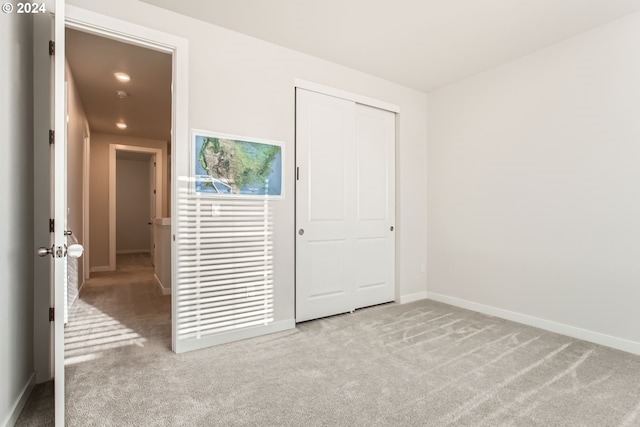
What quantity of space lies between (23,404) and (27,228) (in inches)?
40.7

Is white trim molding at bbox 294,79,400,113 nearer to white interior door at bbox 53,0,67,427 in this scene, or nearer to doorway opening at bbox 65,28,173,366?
doorway opening at bbox 65,28,173,366

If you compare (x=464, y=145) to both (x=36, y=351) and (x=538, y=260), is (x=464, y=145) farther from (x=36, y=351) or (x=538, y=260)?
(x=36, y=351)

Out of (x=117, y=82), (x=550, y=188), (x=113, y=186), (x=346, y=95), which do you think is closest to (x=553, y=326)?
(x=550, y=188)

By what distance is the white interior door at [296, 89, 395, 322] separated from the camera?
3289mm

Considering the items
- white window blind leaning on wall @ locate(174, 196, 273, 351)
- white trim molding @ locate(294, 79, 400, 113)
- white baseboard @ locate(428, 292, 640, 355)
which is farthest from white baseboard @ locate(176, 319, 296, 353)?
white trim molding @ locate(294, 79, 400, 113)

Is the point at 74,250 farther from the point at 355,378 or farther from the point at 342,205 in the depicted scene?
the point at 342,205

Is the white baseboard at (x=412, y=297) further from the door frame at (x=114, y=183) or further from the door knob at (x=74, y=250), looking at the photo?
the door frame at (x=114, y=183)

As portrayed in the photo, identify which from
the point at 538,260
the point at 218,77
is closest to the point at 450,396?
the point at 538,260

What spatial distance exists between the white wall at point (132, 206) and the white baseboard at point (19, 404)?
295 inches

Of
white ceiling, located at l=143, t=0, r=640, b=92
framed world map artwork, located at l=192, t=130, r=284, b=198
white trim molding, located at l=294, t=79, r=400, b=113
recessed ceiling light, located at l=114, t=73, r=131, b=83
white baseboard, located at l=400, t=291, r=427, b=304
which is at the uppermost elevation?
white ceiling, located at l=143, t=0, r=640, b=92

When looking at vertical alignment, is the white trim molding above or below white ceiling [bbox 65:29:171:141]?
below

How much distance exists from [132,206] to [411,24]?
8783 millimetres

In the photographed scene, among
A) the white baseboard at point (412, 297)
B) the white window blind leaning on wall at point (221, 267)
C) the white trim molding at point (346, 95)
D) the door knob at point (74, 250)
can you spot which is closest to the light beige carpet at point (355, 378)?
the white window blind leaning on wall at point (221, 267)

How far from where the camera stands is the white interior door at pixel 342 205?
3.29 metres
